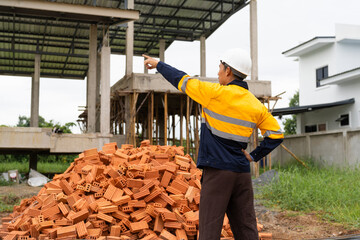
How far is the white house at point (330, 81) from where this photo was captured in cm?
1922

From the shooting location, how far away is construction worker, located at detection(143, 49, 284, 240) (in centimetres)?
286

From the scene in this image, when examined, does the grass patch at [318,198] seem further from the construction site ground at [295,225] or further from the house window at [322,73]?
the house window at [322,73]

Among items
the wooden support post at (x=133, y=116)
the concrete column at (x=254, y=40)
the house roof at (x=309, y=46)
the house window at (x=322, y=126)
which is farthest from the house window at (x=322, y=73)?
the wooden support post at (x=133, y=116)

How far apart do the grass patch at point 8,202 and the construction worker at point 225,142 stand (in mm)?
7931

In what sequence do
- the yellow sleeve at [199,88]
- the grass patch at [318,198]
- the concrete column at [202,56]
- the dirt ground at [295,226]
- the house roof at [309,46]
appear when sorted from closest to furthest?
1. the yellow sleeve at [199,88]
2. the dirt ground at [295,226]
3. the grass patch at [318,198]
4. the concrete column at [202,56]
5. the house roof at [309,46]

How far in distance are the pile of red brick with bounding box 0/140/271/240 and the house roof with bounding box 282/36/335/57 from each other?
1618 cm

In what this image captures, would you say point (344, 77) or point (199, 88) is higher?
point (344, 77)

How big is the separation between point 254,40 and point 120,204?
40.1ft

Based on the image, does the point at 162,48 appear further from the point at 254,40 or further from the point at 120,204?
the point at 120,204

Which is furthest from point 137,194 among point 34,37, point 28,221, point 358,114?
point 34,37

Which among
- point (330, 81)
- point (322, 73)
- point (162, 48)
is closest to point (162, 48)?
point (162, 48)

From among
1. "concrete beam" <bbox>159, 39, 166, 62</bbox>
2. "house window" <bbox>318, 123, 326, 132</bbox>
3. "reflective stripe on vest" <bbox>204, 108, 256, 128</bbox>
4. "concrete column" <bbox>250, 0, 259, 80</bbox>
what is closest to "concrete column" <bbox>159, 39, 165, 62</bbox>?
"concrete beam" <bbox>159, 39, 166, 62</bbox>

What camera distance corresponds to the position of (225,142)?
2.91 metres

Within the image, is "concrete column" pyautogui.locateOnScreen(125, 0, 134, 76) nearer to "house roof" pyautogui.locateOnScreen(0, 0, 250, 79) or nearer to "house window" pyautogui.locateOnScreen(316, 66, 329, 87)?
"house roof" pyautogui.locateOnScreen(0, 0, 250, 79)
